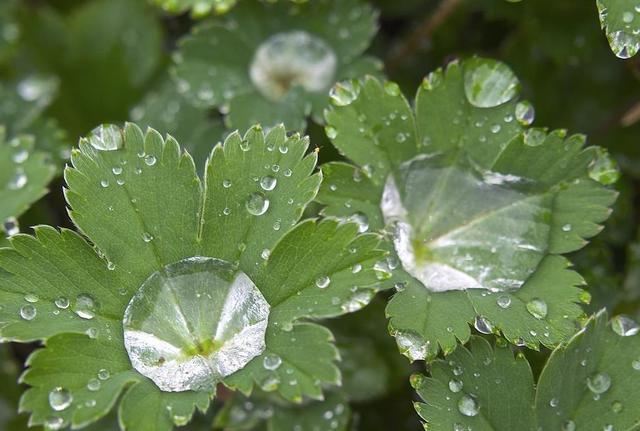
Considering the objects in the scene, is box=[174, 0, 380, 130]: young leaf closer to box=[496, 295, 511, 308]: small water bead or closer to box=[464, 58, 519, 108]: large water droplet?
box=[464, 58, 519, 108]: large water droplet

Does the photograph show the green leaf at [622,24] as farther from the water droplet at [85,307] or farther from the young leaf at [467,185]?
the water droplet at [85,307]

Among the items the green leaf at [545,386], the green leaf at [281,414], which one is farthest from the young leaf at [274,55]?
the green leaf at [545,386]

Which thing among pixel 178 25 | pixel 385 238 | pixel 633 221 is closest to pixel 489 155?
pixel 385 238

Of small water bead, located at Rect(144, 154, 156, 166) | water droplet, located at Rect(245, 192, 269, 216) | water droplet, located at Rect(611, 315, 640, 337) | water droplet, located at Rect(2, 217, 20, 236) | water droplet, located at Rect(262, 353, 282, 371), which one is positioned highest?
small water bead, located at Rect(144, 154, 156, 166)

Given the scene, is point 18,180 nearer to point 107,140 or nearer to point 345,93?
point 107,140

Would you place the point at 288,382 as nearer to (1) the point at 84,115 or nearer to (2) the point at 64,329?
(2) the point at 64,329

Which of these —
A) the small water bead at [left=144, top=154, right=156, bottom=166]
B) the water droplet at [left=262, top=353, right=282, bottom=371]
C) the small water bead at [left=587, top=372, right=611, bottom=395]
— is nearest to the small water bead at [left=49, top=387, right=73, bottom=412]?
the water droplet at [left=262, top=353, right=282, bottom=371]
